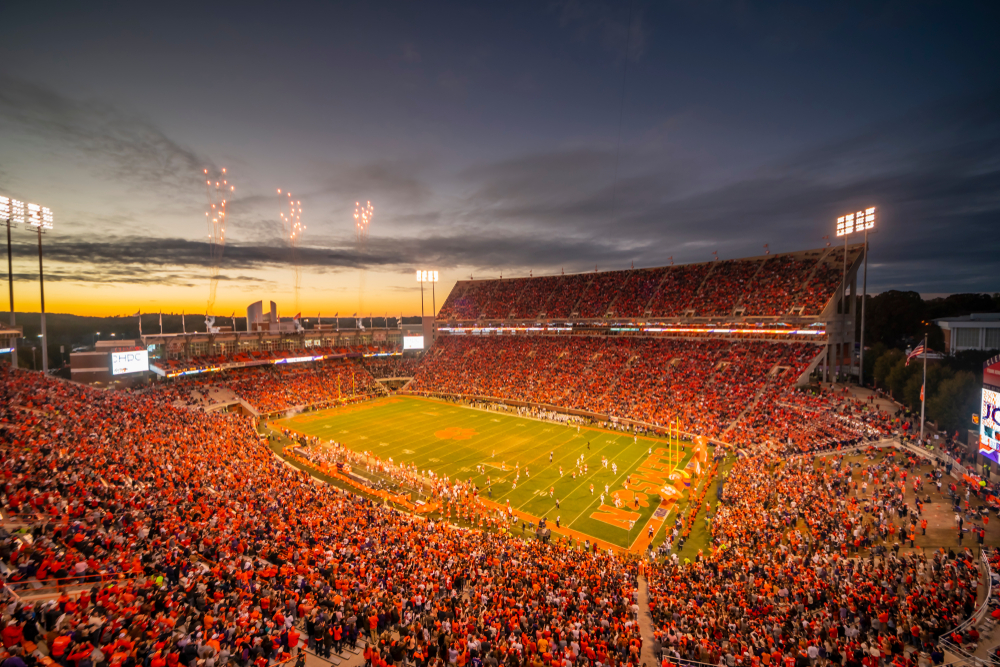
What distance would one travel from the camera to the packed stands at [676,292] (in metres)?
40.4

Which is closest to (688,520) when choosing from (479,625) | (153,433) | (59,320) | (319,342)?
(479,625)

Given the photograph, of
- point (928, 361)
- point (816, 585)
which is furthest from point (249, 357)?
point (928, 361)

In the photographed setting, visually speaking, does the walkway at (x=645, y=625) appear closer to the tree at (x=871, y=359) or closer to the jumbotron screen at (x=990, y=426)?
the jumbotron screen at (x=990, y=426)

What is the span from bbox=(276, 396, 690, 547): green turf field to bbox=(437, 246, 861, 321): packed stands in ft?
62.7

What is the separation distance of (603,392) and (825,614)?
100 ft

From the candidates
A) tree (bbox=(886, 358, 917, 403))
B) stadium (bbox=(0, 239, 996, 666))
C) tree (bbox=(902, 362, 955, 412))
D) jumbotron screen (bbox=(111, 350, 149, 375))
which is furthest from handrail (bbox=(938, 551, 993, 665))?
jumbotron screen (bbox=(111, 350, 149, 375))

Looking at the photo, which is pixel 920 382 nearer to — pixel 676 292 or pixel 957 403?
pixel 957 403

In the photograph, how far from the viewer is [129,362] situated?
40.7 m

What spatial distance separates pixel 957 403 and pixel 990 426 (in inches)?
473

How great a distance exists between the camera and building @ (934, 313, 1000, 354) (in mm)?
44031

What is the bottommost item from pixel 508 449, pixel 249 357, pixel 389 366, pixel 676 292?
pixel 508 449

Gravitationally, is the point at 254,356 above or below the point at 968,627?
above

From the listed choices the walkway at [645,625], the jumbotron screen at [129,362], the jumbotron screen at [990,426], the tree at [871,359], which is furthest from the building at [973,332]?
the jumbotron screen at [129,362]

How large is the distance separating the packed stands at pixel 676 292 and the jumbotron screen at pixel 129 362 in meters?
35.8
